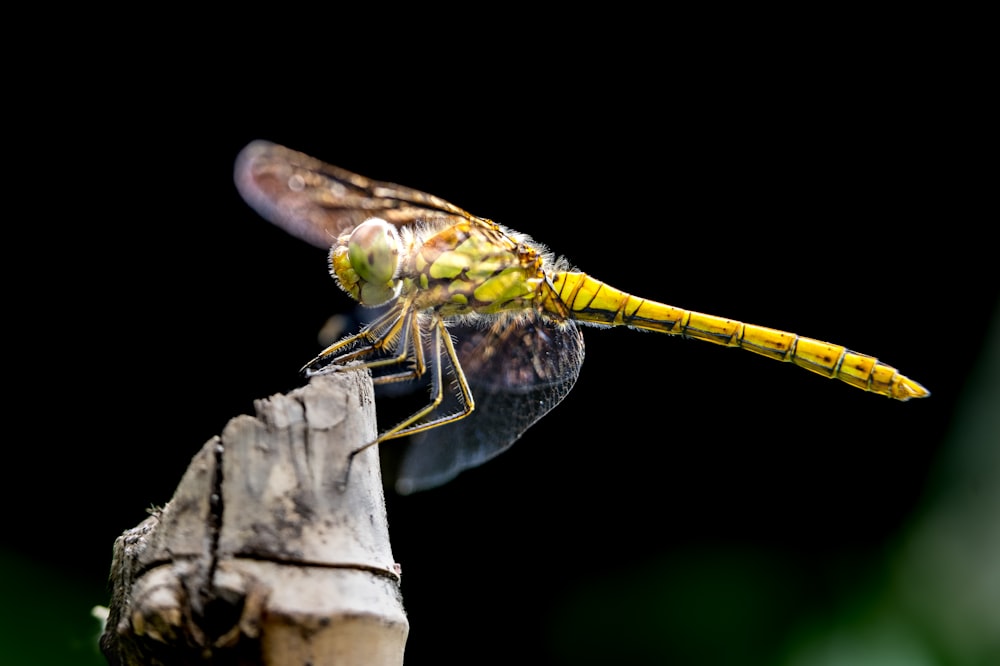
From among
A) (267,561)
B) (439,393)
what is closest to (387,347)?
(439,393)

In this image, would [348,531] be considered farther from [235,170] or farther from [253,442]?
[235,170]

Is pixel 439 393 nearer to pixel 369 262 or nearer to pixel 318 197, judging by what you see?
pixel 369 262

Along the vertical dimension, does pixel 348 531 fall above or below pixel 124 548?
above

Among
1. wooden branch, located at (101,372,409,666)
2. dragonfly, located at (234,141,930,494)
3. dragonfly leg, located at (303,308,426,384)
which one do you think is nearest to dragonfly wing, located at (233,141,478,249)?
dragonfly, located at (234,141,930,494)

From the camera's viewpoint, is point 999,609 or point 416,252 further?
point 999,609

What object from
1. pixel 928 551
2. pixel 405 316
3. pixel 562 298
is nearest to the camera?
pixel 405 316

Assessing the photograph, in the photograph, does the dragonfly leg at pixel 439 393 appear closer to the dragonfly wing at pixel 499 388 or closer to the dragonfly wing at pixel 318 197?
the dragonfly wing at pixel 499 388

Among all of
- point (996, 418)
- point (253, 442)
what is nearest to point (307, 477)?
point (253, 442)
